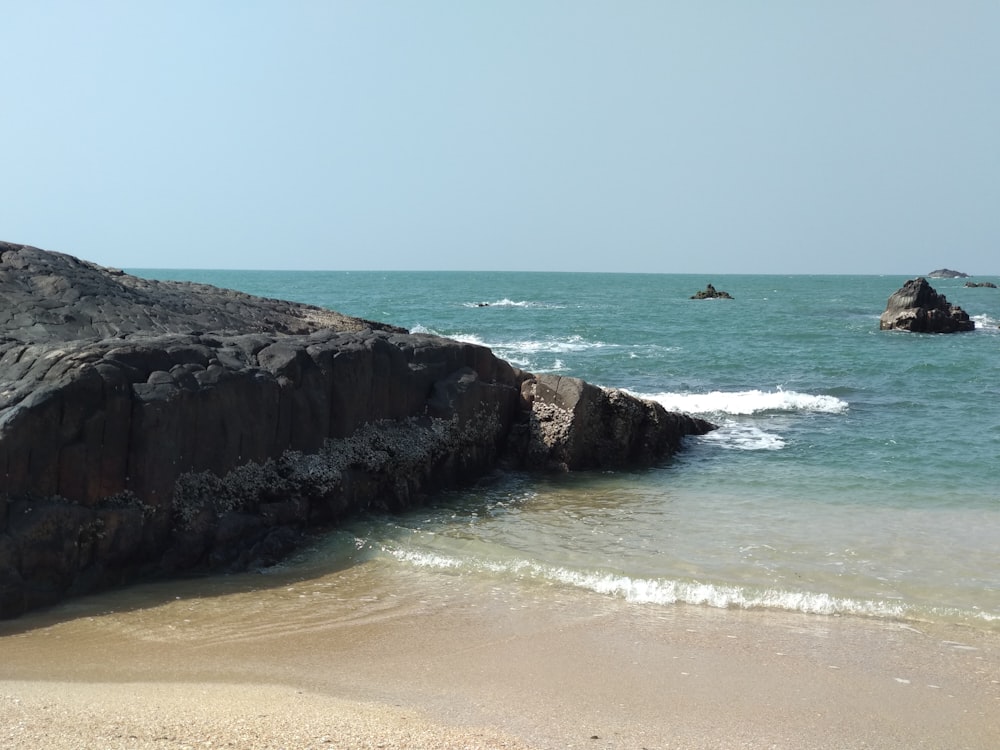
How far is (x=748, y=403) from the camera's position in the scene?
21281 mm

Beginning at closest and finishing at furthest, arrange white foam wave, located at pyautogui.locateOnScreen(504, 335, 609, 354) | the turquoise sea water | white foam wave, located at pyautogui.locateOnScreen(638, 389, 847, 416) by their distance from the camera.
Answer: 1. the turquoise sea water
2. white foam wave, located at pyautogui.locateOnScreen(638, 389, 847, 416)
3. white foam wave, located at pyautogui.locateOnScreen(504, 335, 609, 354)

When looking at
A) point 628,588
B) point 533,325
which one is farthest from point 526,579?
point 533,325

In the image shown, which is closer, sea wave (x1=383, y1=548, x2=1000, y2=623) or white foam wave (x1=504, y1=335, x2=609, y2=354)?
sea wave (x1=383, y1=548, x2=1000, y2=623)

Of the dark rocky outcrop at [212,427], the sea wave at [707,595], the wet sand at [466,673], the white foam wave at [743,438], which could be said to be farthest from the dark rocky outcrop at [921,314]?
the wet sand at [466,673]

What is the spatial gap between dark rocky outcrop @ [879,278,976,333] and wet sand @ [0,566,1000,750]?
37590 millimetres

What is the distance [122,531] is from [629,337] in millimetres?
33412

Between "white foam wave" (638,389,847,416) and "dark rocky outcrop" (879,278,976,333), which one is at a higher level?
"dark rocky outcrop" (879,278,976,333)

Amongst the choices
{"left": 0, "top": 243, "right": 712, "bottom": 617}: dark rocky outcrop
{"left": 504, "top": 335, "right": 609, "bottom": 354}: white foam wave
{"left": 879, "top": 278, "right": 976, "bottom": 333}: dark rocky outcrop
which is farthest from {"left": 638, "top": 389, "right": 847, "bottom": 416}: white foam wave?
{"left": 879, "top": 278, "right": 976, "bottom": 333}: dark rocky outcrop

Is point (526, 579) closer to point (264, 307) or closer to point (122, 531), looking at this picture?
point (122, 531)

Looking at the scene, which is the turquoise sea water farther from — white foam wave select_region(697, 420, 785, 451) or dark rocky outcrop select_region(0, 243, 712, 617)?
dark rocky outcrop select_region(0, 243, 712, 617)

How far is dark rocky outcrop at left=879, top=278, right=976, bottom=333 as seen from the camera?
4216 cm

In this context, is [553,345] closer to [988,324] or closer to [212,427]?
[212,427]

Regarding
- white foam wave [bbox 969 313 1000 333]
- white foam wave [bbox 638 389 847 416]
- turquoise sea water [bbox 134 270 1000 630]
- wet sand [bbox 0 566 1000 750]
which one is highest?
white foam wave [bbox 969 313 1000 333]

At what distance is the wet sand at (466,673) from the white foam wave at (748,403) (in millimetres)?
12504
